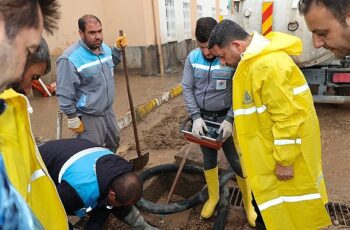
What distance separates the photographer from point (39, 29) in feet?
2.78

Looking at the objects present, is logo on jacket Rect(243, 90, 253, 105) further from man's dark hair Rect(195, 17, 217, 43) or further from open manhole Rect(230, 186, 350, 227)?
open manhole Rect(230, 186, 350, 227)

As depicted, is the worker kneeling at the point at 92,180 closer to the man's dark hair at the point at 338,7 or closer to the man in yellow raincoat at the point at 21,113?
the man in yellow raincoat at the point at 21,113

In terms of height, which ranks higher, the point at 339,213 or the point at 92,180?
the point at 92,180

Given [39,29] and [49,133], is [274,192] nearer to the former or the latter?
[39,29]

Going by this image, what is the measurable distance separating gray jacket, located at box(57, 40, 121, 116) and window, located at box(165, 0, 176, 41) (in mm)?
6320

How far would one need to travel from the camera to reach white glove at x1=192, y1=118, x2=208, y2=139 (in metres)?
2.93

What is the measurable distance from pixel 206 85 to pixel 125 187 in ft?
3.92

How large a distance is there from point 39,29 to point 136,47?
7.92 m

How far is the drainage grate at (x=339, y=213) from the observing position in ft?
9.67

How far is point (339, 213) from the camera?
3.09 meters

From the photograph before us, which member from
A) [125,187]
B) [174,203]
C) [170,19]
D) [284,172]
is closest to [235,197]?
[174,203]

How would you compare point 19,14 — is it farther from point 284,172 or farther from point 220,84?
point 220,84

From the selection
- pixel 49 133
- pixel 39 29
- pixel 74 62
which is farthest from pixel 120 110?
pixel 39 29

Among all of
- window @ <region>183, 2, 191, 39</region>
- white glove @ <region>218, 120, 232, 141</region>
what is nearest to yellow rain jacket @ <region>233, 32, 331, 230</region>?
white glove @ <region>218, 120, 232, 141</region>
